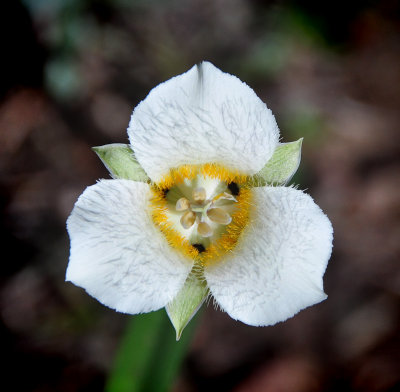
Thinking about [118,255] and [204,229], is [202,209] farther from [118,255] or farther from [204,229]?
[118,255]

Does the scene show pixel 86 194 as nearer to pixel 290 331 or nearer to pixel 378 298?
pixel 290 331

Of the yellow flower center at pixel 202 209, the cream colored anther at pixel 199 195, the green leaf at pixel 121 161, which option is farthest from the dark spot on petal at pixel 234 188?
the green leaf at pixel 121 161

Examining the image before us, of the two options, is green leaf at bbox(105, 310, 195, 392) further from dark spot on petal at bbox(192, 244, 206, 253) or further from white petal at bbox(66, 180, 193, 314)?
white petal at bbox(66, 180, 193, 314)

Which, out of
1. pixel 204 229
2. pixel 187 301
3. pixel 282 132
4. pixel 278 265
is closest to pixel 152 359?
→ pixel 187 301

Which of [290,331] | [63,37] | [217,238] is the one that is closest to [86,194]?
[217,238]

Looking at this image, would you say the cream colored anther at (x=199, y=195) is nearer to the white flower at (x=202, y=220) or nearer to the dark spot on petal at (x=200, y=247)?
the white flower at (x=202, y=220)

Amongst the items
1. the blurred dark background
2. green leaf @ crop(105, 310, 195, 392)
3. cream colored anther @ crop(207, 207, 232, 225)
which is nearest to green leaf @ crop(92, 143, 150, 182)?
cream colored anther @ crop(207, 207, 232, 225)
